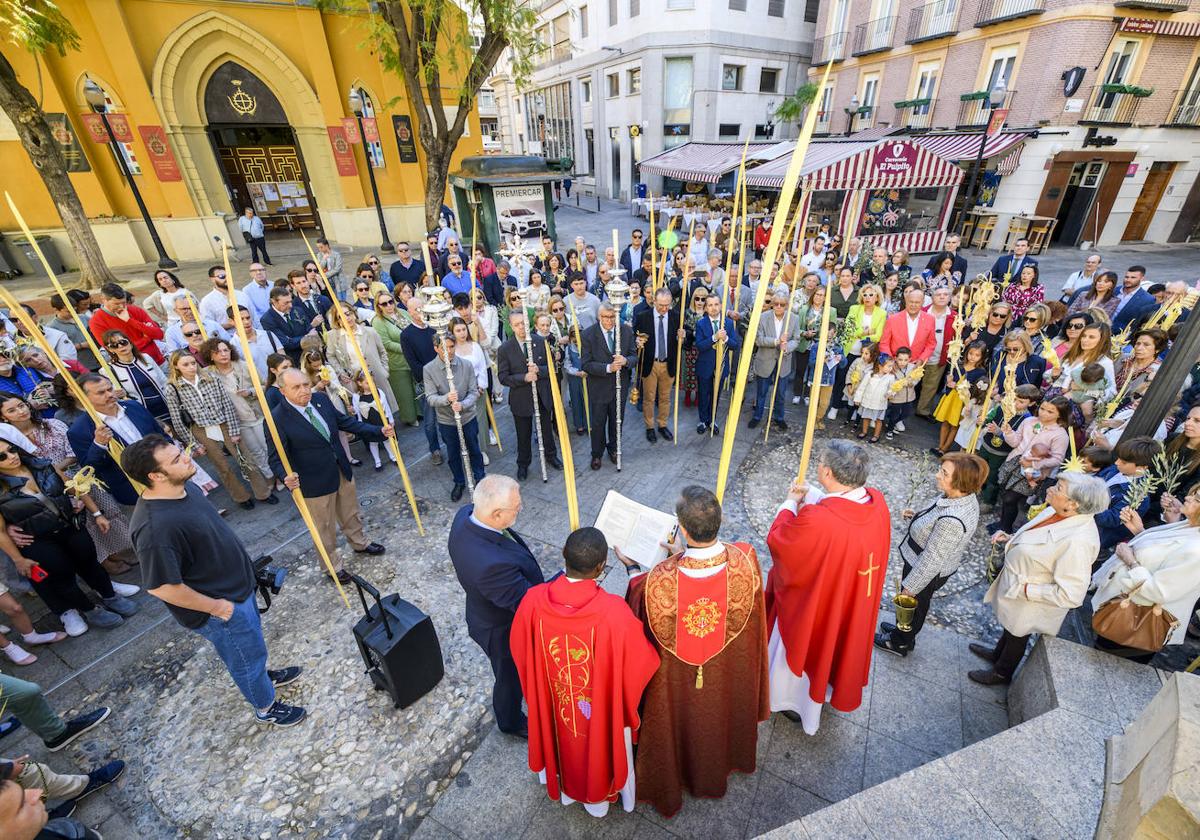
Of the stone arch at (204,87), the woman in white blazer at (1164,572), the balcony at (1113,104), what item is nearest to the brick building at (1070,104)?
the balcony at (1113,104)

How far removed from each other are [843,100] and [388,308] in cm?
2649

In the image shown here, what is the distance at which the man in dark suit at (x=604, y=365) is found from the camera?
19.7 ft

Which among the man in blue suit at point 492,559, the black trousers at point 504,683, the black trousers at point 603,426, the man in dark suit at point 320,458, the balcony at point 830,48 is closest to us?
the man in blue suit at point 492,559

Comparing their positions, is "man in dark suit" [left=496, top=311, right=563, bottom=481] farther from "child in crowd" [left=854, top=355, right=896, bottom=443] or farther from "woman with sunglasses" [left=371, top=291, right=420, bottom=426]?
"child in crowd" [left=854, top=355, right=896, bottom=443]

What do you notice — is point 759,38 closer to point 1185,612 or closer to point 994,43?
point 994,43

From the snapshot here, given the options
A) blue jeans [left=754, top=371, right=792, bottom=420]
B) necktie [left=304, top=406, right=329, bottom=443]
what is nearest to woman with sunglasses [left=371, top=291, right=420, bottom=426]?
necktie [left=304, top=406, right=329, bottom=443]

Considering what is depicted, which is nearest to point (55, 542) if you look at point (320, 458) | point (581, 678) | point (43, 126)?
point (320, 458)

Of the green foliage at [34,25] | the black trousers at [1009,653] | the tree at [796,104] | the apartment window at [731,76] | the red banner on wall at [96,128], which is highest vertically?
the apartment window at [731,76]

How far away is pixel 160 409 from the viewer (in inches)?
229

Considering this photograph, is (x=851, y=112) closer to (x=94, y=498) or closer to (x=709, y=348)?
(x=709, y=348)

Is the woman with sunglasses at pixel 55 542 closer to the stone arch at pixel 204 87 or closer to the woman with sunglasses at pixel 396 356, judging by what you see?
the woman with sunglasses at pixel 396 356

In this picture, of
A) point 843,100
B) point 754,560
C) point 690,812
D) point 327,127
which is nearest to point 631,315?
point 754,560

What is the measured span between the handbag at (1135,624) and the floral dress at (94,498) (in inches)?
290

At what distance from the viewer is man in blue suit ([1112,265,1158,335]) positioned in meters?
Result: 6.88
